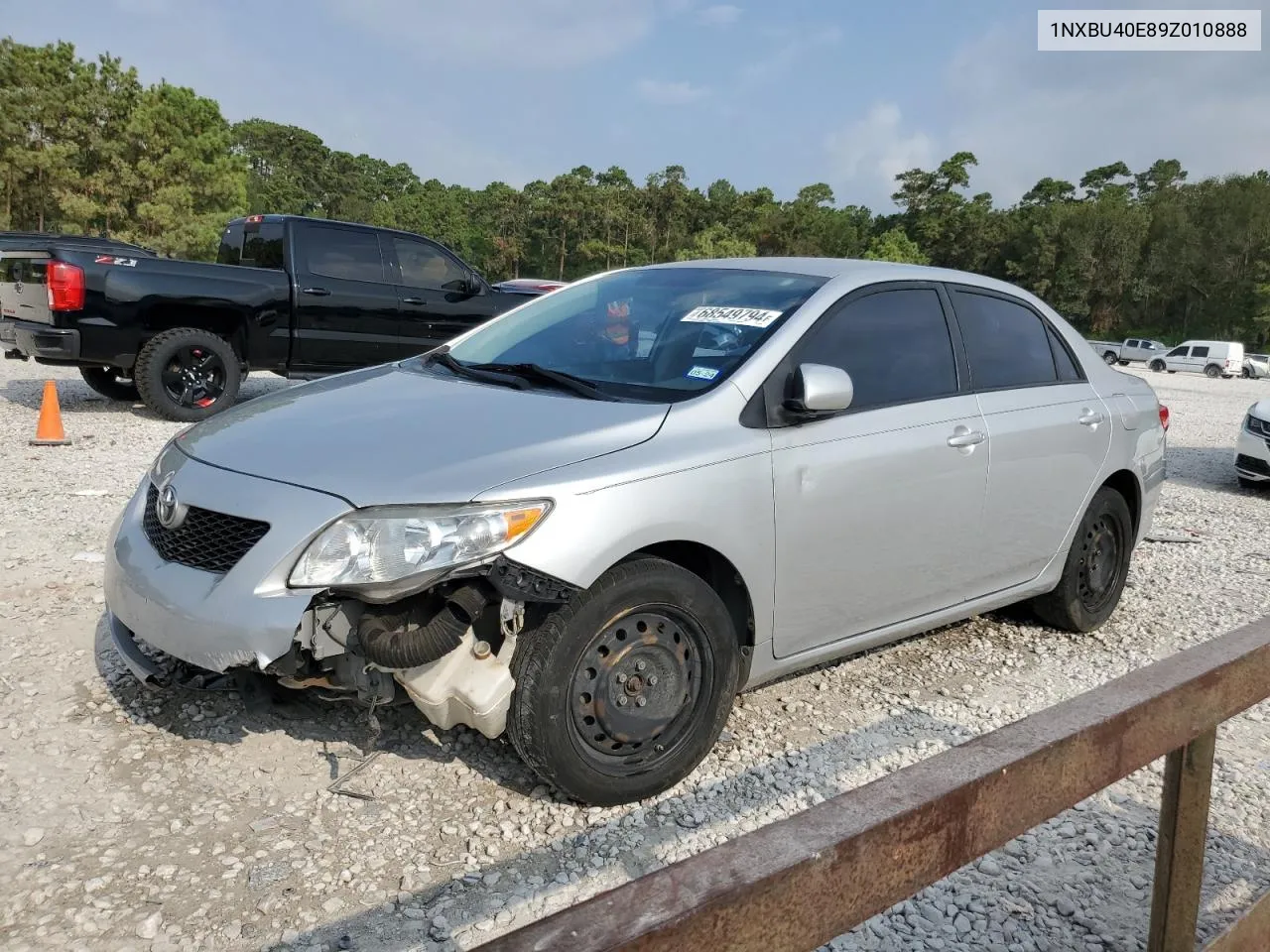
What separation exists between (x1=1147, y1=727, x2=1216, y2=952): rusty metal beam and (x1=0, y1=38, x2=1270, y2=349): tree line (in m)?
45.3

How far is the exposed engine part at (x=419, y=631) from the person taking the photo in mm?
2705

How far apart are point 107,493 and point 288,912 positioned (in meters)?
4.93

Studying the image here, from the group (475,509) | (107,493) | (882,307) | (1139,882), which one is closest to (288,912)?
(475,509)

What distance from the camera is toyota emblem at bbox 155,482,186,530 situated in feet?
9.85

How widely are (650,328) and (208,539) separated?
1.74 m

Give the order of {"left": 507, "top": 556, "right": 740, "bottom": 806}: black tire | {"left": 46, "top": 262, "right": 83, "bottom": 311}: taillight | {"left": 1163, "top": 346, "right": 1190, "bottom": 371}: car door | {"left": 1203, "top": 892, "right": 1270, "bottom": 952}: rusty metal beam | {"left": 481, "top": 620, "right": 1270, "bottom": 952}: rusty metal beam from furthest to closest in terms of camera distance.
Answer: {"left": 1163, "top": 346, "right": 1190, "bottom": 371}: car door, {"left": 46, "top": 262, "right": 83, "bottom": 311}: taillight, {"left": 507, "top": 556, "right": 740, "bottom": 806}: black tire, {"left": 1203, "top": 892, "right": 1270, "bottom": 952}: rusty metal beam, {"left": 481, "top": 620, "right": 1270, "bottom": 952}: rusty metal beam

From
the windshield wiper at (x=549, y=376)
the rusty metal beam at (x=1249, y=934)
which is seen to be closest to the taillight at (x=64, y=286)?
the windshield wiper at (x=549, y=376)

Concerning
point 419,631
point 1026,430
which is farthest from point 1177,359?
point 419,631

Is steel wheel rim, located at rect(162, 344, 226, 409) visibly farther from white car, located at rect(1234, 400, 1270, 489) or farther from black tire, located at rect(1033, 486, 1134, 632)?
white car, located at rect(1234, 400, 1270, 489)

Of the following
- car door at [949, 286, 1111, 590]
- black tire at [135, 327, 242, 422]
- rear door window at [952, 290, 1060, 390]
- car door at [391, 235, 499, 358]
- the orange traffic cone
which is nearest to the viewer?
car door at [949, 286, 1111, 590]

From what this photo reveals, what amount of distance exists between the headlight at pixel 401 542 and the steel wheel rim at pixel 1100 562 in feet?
10.4

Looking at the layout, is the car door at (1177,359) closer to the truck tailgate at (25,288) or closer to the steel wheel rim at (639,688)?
the truck tailgate at (25,288)

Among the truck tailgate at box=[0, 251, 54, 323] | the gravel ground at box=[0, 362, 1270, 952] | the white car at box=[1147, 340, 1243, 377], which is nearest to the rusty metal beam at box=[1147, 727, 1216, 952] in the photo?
the gravel ground at box=[0, 362, 1270, 952]

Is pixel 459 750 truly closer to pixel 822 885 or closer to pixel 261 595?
pixel 261 595
